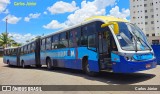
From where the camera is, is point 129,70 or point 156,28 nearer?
point 129,70

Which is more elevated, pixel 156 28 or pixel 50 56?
pixel 156 28

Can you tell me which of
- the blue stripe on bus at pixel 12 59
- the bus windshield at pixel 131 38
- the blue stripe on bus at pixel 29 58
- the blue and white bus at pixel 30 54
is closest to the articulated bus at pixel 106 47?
the bus windshield at pixel 131 38

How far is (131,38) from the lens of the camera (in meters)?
10.7

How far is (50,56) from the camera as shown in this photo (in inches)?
763

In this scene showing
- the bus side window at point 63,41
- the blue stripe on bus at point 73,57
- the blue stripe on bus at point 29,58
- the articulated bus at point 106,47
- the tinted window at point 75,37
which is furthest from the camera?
the blue stripe on bus at point 29,58

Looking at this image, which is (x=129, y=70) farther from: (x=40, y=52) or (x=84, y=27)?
(x=40, y=52)

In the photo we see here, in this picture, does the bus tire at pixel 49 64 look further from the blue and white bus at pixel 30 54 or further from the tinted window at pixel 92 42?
the tinted window at pixel 92 42

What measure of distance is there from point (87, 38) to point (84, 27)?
0.79 m

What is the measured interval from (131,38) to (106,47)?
1381 millimetres

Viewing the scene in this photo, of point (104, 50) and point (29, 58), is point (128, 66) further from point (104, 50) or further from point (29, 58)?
point (29, 58)

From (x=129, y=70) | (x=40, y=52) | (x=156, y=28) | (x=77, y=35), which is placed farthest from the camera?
(x=156, y=28)

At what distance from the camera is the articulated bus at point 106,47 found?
10195mm

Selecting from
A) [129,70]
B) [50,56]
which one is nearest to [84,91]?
[129,70]

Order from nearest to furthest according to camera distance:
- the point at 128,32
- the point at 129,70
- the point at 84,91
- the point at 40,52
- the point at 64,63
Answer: the point at 84,91 → the point at 129,70 → the point at 128,32 → the point at 64,63 → the point at 40,52
